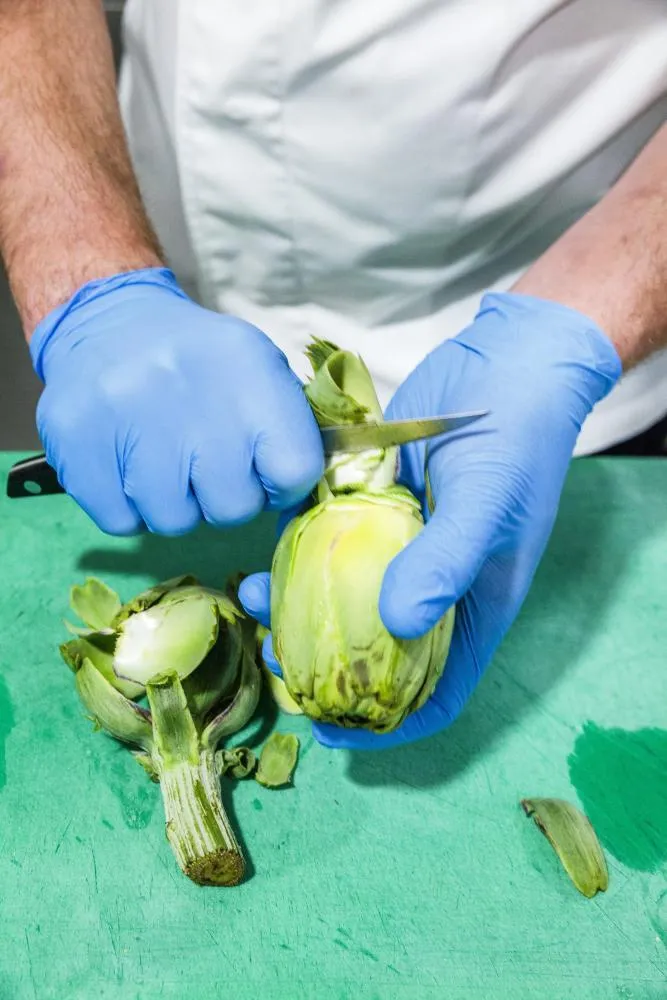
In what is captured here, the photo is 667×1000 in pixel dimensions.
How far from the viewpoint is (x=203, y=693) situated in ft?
3.67

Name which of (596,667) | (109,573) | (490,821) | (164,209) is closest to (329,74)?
(164,209)

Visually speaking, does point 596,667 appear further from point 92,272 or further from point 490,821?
point 92,272

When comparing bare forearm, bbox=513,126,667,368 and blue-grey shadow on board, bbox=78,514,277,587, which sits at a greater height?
bare forearm, bbox=513,126,667,368

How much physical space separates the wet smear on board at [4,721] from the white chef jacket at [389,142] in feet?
2.68

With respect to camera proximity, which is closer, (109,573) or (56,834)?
(56,834)

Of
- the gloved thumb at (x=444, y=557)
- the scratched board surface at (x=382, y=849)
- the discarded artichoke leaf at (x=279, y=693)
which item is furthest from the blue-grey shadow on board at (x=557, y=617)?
the gloved thumb at (x=444, y=557)

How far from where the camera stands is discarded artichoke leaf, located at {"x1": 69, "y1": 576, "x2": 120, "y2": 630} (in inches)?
50.0

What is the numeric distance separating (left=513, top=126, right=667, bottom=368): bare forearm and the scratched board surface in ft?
1.47

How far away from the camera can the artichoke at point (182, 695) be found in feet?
3.34

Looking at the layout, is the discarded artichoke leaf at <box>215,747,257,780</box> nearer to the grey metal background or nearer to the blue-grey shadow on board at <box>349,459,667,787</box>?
the blue-grey shadow on board at <box>349,459,667,787</box>

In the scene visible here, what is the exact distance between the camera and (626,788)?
1.12 m

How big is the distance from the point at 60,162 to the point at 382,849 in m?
1.13

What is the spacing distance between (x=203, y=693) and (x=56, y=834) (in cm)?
26

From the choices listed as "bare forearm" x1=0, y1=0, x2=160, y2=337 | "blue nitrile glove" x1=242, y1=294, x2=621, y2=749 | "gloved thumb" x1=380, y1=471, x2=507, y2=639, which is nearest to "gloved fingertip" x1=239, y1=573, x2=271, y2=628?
"blue nitrile glove" x1=242, y1=294, x2=621, y2=749
